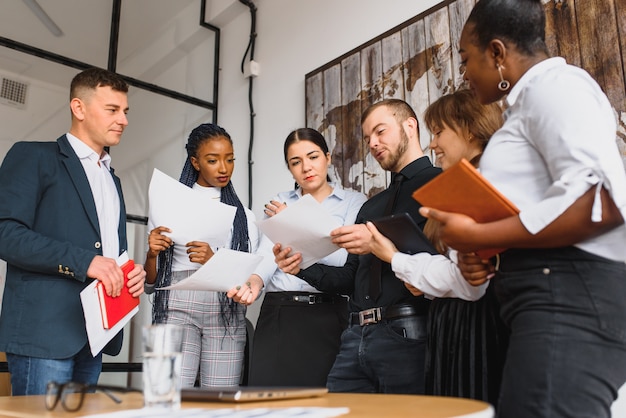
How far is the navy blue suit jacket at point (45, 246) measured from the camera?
5.06 ft

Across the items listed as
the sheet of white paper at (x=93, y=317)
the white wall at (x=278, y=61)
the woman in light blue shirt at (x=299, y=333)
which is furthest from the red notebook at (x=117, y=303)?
the white wall at (x=278, y=61)

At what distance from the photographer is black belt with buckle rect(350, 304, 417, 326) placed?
1.43m

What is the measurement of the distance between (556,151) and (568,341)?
0.29 meters

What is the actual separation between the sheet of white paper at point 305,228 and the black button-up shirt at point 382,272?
119 mm

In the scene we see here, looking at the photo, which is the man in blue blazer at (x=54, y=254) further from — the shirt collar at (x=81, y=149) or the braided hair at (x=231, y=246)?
the braided hair at (x=231, y=246)

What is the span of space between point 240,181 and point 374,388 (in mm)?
2265

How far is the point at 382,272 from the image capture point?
155cm

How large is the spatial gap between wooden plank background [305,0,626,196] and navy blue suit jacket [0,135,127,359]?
4.38ft

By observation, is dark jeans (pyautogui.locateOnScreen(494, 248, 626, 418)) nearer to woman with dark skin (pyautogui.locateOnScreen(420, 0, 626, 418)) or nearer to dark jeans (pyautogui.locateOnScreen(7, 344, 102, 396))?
woman with dark skin (pyautogui.locateOnScreen(420, 0, 626, 418))

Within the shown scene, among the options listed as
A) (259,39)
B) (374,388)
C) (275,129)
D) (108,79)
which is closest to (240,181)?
(275,129)

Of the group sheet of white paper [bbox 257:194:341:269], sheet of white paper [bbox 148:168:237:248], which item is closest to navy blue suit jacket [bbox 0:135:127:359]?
sheet of white paper [bbox 148:168:237:248]

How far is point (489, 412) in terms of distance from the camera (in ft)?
2.22

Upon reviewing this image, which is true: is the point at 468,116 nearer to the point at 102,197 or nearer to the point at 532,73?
the point at 532,73


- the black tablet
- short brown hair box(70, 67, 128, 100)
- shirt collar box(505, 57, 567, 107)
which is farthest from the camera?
short brown hair box(70, 67, 128, 100)
